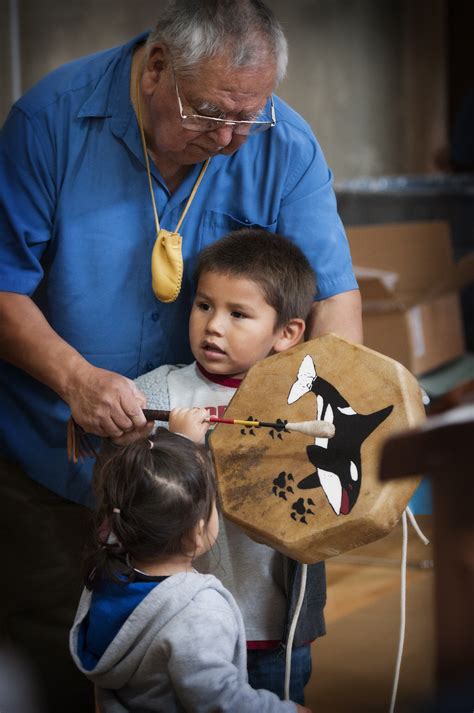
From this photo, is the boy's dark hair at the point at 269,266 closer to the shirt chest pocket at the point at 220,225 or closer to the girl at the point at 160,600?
the shirt chest pocket at the point at 220,225

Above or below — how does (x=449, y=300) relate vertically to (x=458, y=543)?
below

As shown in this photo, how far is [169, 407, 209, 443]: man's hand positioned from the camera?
1.73m

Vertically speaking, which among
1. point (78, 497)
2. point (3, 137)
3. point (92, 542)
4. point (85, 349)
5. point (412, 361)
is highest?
point (3, 137)

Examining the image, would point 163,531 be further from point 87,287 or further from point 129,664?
point 87,287

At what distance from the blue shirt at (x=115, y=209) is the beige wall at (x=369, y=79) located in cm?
286

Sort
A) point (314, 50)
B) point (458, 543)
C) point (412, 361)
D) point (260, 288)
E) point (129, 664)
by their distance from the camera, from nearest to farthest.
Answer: point (458, 543) → point (129, 664) → point (260, 288) → point (412, 361) → point (314, 50)

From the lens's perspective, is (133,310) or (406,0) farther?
(406,0)

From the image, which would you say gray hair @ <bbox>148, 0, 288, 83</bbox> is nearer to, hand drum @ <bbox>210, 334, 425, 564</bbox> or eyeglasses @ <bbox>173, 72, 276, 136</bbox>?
eyeglasses @ <bbox>173, 72, 276, 136</bbox>

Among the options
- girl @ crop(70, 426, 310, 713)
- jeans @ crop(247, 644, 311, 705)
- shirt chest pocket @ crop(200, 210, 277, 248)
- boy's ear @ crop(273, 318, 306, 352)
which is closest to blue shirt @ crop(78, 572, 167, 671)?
girl @ crop(70, 426, 310, 713)

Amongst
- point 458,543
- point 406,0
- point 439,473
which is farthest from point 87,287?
point 406,0

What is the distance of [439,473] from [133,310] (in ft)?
3.27

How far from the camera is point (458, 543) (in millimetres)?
1456

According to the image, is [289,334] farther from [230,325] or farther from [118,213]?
[118,213]

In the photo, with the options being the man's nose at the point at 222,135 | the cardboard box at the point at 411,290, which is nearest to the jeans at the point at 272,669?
the man's nose at the point at 222,135
